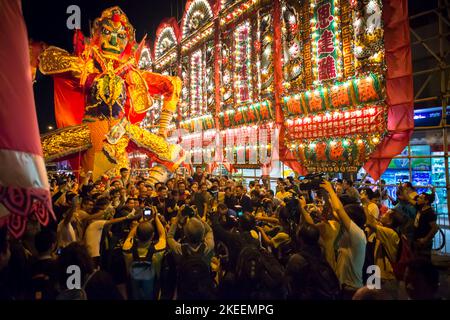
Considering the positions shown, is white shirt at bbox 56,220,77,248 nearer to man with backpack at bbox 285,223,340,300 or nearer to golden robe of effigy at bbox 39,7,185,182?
man with backpack at bbox 285,223,340,300

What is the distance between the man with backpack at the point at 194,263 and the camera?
96.3 inches

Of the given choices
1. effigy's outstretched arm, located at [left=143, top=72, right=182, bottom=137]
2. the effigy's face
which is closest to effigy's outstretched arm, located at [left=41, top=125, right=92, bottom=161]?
the effigy's face

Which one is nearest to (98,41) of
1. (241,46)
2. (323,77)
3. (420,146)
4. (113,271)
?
(241,46)

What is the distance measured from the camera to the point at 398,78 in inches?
349

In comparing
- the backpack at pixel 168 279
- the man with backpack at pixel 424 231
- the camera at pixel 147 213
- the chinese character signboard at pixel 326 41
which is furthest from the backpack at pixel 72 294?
the chinese character signboard at pixel 326 41

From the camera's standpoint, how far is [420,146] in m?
11.7

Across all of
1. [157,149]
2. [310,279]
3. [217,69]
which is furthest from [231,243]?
[217,69]

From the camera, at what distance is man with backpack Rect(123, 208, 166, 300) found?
294 cm

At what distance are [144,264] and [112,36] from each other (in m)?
9.66

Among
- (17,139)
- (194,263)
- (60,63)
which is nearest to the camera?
(17,139)

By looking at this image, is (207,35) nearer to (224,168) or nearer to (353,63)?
(224,168)

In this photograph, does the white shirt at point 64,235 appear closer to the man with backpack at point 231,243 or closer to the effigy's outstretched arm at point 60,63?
the man with backpack at point 231,243

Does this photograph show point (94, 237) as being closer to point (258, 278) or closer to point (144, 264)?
point (144, 264)
